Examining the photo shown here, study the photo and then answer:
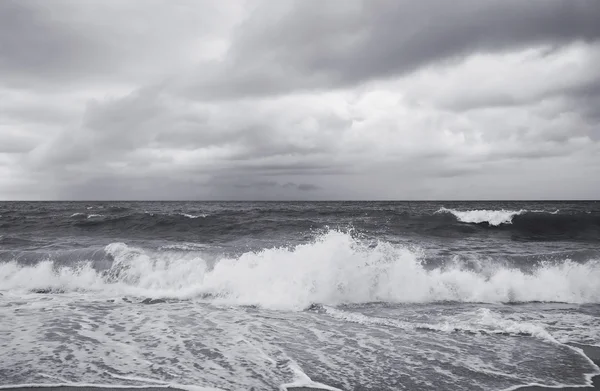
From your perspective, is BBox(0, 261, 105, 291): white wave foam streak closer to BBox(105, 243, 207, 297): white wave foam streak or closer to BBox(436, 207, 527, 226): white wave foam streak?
BBox(105, 243, 207, 297): white wave foam streak

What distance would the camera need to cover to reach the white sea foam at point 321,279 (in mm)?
10438

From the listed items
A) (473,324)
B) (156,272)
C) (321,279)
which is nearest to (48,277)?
(156,272)

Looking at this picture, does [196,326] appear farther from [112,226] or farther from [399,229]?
[112,226]

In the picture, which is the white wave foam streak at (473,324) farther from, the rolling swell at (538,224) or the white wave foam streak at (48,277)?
the rolling swell at (538,224)

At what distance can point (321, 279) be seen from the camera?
10.6 metres

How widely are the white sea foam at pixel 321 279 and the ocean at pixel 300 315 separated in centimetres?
5

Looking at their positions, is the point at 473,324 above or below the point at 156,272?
below

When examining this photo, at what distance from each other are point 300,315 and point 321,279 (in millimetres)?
2054

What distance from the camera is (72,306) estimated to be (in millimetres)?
9156

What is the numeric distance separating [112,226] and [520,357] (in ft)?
75.5

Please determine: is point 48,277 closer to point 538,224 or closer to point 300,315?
point 300,315

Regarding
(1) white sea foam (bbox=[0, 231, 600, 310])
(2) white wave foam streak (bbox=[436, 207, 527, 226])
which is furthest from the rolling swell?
(1) white sea foam (bbox=[0, 231, 600, 310])

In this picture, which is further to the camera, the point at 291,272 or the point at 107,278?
the point at 107,278

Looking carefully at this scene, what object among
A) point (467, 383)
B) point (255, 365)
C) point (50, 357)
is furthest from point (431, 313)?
point (50, 357)
